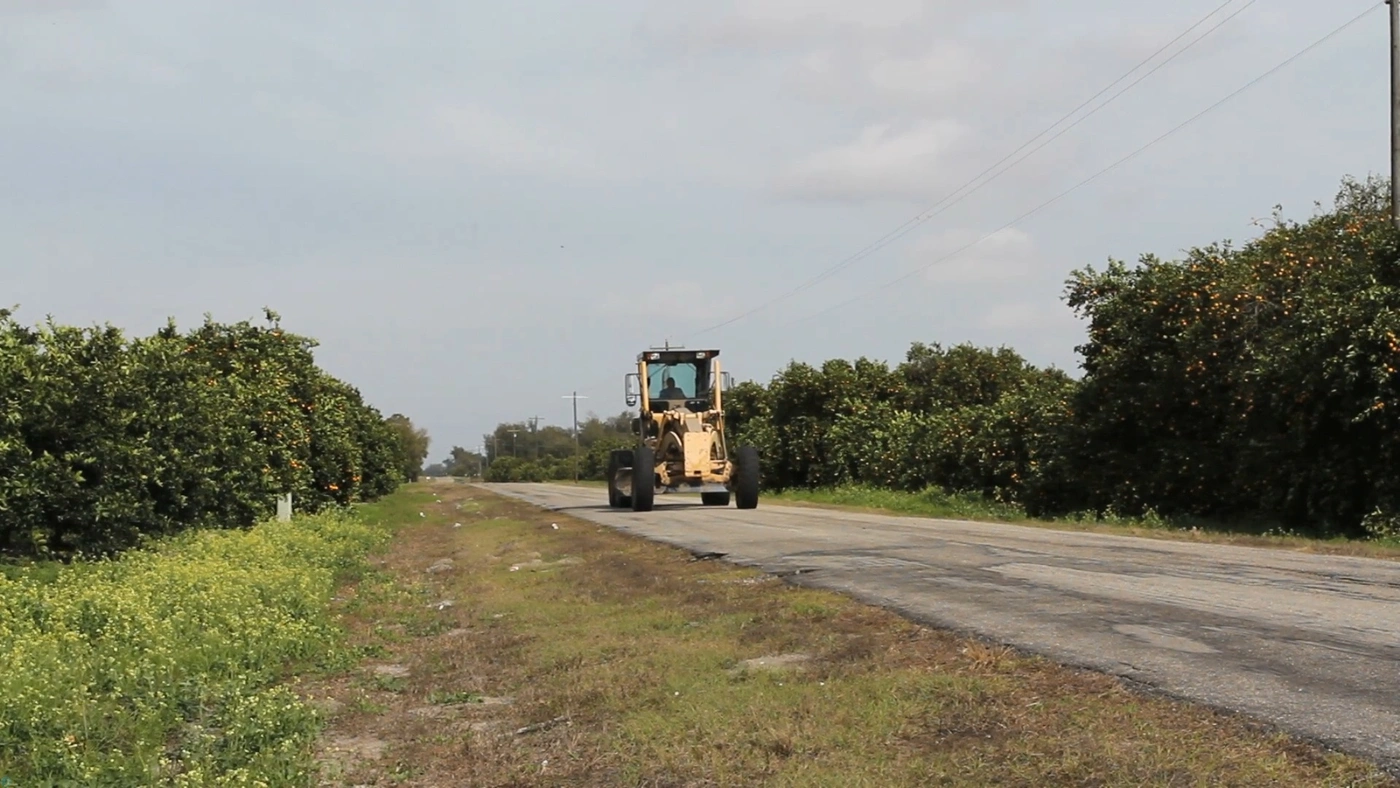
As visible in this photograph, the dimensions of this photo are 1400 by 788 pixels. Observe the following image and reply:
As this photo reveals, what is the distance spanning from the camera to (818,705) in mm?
7348

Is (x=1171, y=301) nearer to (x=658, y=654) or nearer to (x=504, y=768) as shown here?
(x=658, y=654)

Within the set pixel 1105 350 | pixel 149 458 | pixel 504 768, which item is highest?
pixel 1105 350

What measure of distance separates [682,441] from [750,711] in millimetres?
23760

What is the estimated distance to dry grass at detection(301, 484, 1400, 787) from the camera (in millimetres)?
5977

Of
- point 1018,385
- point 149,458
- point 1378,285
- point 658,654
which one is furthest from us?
point 1018,385

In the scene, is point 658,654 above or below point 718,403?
below

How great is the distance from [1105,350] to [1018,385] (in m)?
23.6

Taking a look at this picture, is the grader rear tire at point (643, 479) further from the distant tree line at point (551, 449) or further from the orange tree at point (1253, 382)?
the distant tree line at point (551, 449)

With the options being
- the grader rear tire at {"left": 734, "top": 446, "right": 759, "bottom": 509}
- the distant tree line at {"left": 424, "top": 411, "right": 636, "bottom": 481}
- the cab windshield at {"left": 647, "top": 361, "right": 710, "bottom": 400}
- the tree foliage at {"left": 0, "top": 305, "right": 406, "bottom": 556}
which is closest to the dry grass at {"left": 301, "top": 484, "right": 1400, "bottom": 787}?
the tree foliage at {"left": 0, "top": 305, "right": 406, "bottom": 556}

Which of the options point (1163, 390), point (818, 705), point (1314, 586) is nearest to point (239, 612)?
point (818, 705)

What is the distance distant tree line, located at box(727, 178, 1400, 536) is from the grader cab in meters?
6.80

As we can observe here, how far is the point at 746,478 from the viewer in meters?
30.8

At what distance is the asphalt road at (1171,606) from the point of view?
7047 mm

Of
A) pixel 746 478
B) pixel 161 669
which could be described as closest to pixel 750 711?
pixel 161 669
